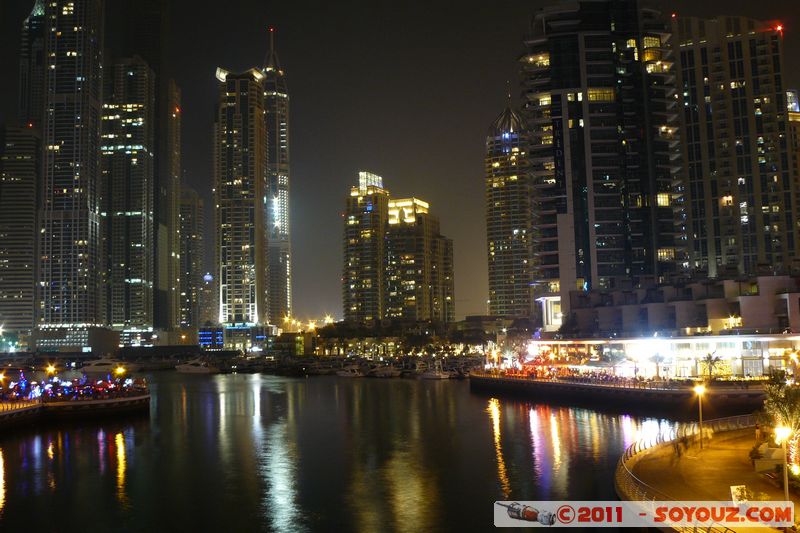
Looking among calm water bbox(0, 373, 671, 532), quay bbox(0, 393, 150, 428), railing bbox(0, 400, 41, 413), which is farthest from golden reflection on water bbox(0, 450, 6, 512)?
railing bbox(0, 400, 41, 413)

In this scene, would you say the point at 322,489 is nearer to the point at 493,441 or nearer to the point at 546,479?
the point at 546,479

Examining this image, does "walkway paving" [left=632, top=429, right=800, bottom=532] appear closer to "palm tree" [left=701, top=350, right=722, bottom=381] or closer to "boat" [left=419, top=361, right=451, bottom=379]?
"palm tree" [left=701, top=350, right=722, bottom=381]

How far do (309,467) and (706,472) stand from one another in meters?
25.1

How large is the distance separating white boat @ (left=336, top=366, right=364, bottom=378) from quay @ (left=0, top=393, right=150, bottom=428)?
72.7 m

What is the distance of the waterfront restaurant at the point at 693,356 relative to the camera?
234ft

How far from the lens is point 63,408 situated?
233 feet

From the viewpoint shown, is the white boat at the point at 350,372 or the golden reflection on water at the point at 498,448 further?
the white boat at the point at 350,372

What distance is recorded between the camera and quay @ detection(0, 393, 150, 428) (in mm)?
64562

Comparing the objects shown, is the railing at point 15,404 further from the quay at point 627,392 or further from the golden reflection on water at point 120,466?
the quay at point 627,392

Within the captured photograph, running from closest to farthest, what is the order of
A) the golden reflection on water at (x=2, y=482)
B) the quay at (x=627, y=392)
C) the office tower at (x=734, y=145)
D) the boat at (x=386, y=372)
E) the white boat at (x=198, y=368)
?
the golden reflection on water at (x=2, y=482) < the quay at (x=627, y=392) < the boat at (x=386, y=372) < the office tower at (x=734, y=145) < the white boat at (x=198, y=368)

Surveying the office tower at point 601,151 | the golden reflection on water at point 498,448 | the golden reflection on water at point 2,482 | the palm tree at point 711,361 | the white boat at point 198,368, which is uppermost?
the office tower at point 601,151

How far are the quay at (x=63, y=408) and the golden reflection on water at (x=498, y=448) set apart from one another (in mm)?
38330

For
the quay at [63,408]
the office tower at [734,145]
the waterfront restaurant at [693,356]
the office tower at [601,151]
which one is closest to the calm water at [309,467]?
the quay at [63,408]

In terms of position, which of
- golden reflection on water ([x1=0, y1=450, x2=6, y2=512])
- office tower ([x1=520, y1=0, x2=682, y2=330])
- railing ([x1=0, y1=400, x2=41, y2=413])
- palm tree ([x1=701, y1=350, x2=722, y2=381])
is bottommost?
golden reflection on water ([x1=0, y1=450, x2=6, y2=512])
